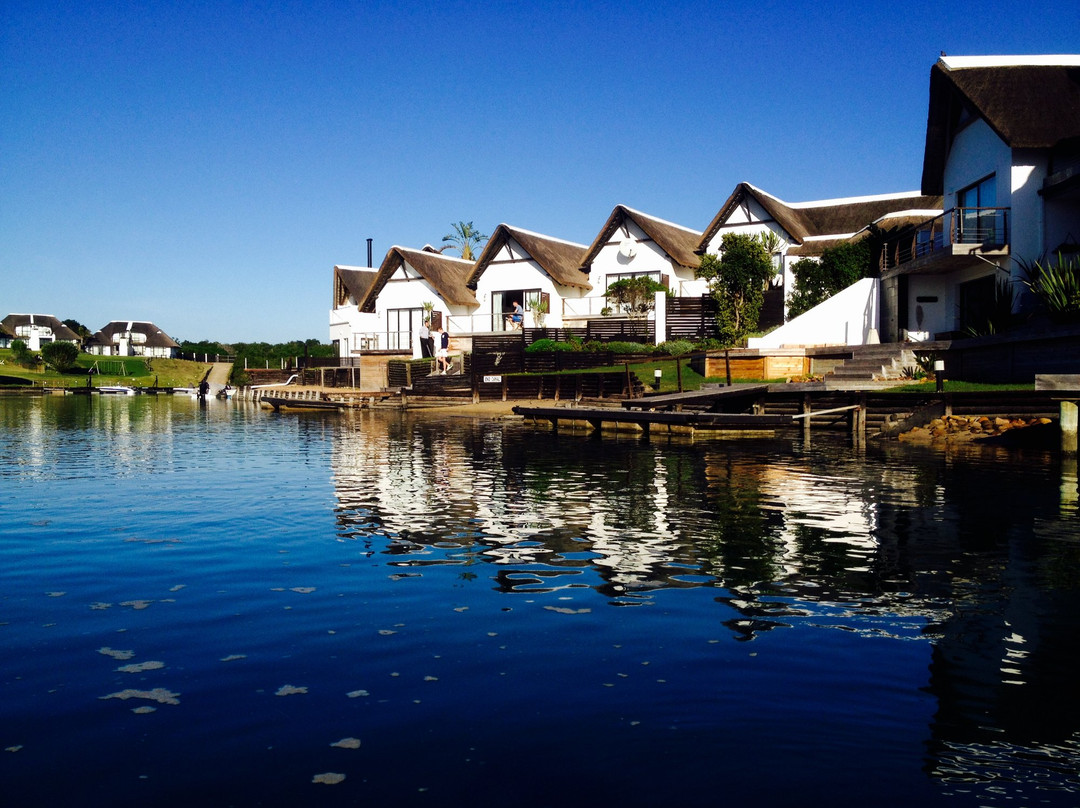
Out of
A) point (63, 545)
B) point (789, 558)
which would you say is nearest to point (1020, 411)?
point (789, 558)

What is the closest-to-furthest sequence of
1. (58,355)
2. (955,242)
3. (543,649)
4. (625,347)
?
(543,649)
(955,242)
(625,347)
(58,355)

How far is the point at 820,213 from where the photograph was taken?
1897 inches

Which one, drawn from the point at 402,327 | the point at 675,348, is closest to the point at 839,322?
the point at 675,348

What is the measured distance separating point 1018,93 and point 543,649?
3095 cm

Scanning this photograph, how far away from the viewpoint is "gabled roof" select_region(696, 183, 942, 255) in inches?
1764

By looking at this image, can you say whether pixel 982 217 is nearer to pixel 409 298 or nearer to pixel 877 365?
pixel 877 365

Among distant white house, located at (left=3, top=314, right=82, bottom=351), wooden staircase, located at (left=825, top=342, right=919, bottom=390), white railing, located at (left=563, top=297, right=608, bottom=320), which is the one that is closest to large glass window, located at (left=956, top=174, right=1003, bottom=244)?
wooden staircase, located at (left=825, top=342, right=919, bottom=390)

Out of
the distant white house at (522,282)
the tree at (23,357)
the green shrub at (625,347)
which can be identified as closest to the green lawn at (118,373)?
the tree at (23,357)

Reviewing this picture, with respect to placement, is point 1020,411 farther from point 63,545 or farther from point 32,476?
point 32,476

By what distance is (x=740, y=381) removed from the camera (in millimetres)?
33688

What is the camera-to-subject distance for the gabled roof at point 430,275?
5800cm

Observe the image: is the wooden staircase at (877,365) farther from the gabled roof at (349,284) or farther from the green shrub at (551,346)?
the gabled roof at (349,284)

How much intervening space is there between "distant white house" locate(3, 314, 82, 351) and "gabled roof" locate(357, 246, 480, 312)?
10028 cm

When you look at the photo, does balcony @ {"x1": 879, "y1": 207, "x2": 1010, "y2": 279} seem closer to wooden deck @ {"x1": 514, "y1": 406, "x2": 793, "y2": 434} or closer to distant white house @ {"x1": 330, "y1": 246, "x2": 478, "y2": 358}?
wooden deck @ {"x1": 514, "y1": 406, "x2": 793, "y2": 434}
